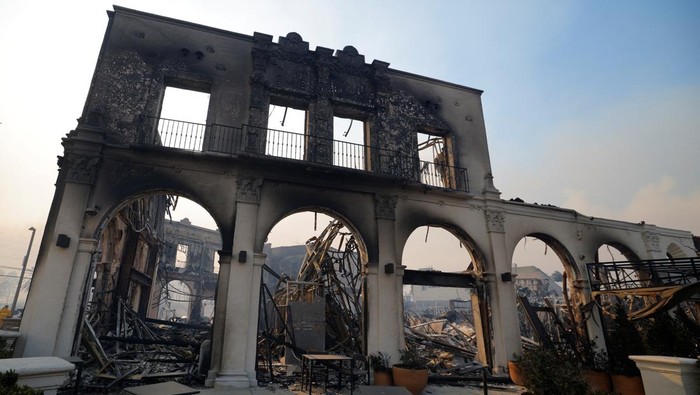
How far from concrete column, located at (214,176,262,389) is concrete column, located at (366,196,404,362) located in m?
3.24

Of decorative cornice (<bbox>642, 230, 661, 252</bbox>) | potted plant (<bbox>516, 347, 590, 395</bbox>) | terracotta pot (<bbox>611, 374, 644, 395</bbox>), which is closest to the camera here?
potted plant (<bbox>516, 347, 590, 395</bbox>)

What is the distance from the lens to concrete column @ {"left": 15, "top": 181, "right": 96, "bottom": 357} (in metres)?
7.71

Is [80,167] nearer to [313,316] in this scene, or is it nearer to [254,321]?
[254,321]

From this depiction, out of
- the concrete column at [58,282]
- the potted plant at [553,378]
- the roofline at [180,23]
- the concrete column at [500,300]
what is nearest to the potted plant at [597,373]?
the concrete column at [500,300]

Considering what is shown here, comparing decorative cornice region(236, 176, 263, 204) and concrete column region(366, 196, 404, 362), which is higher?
decorative cornice region(236, 176, 263, 204)

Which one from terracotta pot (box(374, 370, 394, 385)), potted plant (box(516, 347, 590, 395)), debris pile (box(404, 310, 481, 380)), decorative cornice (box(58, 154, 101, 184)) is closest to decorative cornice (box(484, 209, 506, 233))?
debris pile (box(404, 310, 481, 380))

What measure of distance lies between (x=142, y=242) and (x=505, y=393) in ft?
49.7

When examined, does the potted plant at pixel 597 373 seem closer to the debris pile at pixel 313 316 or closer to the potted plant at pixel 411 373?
the potted plant at pixel 411 373

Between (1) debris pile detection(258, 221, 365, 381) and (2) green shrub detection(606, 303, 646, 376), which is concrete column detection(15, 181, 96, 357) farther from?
(2) green shrub detection(606, 303, 646, 376)

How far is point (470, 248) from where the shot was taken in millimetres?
12102

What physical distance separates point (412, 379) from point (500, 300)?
4.52 metres

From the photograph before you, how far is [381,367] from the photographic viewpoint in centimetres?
921

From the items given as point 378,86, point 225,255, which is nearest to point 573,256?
point 378,86

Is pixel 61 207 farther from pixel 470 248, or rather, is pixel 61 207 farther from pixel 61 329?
pixel 470 248
